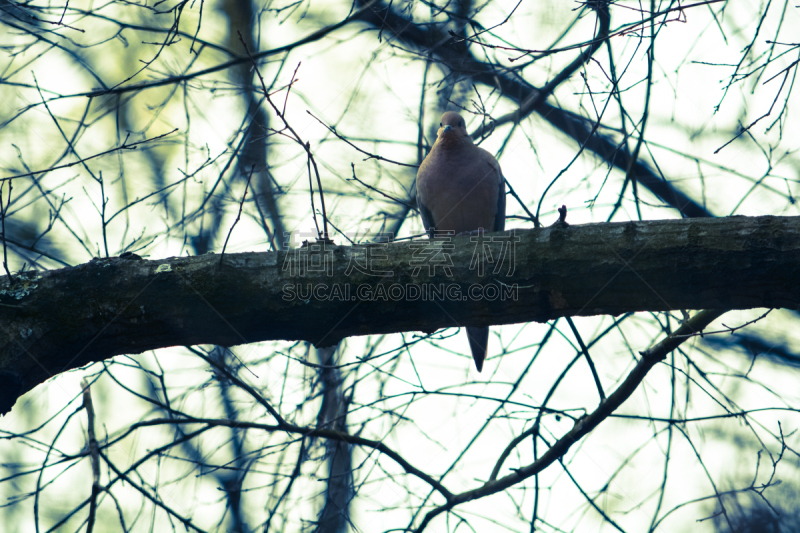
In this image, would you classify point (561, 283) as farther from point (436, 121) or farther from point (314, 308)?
point (436, 121)

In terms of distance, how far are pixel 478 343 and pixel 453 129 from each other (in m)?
1.66

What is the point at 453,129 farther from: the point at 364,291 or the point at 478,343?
the point at 364,291

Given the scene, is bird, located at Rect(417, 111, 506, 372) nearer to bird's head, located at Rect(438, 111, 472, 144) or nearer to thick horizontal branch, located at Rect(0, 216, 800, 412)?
bird's head, located at Rect(438, 111, 472, 144)

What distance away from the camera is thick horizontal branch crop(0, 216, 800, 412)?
2.27 meters

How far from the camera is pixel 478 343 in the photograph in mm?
4000

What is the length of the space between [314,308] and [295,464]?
1.72 m

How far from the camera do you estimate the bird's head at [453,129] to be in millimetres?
4340

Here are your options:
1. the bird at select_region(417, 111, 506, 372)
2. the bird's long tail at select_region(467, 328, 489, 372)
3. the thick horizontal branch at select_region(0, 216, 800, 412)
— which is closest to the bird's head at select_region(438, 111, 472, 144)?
the bird at select_region(417, 111, 506, 372)

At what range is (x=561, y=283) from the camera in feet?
7.61

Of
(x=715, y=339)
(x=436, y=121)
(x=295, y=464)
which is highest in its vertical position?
(x=436, y=121)

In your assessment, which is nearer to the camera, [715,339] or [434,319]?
[434,319]

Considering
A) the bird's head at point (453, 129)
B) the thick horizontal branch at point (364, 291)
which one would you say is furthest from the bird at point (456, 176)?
the thick horizontal branch at point (364, 291)

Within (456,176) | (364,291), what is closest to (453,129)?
(456,176)

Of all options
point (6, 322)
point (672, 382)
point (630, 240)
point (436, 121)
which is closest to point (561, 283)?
point (630, 240)
